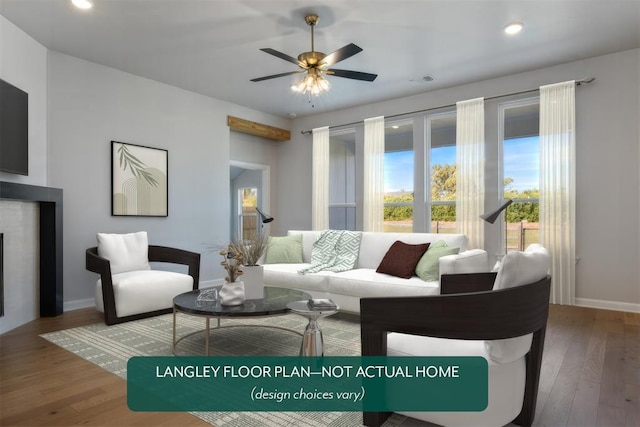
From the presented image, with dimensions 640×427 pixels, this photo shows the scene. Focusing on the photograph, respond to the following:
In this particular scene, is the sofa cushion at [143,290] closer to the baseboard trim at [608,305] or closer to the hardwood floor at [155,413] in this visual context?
the hardwood floor at [155,413]

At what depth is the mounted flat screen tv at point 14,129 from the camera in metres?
3.26

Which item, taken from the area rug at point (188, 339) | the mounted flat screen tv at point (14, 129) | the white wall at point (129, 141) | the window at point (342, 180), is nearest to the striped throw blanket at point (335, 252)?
the area rug at point (188, 339)

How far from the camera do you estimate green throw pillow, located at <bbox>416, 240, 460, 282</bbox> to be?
345 cm

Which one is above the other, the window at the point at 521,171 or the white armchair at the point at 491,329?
the window at the point at 521,171

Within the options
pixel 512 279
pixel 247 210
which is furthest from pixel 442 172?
pixel 247 210

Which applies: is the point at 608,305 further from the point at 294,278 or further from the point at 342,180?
the point at 342,180

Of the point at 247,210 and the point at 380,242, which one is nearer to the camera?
the point at 380,242

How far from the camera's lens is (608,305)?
4.21 m

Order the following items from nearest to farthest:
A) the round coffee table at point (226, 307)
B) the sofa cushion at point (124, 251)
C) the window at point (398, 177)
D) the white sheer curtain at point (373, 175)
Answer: the round coffee table at point (226, 307)
the sofa cushion at point (124, 251)
the window at point (398, 177)
the white sheer curtain at point (373, 175)

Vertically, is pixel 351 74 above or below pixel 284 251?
above

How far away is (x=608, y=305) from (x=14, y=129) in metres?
6.19

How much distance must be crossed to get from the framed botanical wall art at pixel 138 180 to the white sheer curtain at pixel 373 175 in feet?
9.50

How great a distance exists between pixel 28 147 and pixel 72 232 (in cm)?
99

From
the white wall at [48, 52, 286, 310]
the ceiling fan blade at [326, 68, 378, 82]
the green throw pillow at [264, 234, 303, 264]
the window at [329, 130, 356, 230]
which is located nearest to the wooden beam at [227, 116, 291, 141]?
the white wall at [48, 52, 286, 310]
